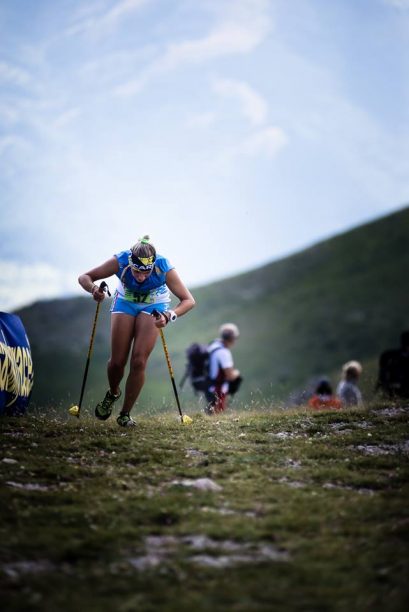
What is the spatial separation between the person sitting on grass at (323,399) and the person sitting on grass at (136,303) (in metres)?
4.74

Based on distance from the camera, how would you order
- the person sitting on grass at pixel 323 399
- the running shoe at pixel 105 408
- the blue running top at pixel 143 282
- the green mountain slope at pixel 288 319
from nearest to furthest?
the blue running top at pixel 143 282 → the running shoe at pixel 105 408 → the person sitting on grass at pixel 323 399 → the green mountain slope at pixel 288 319

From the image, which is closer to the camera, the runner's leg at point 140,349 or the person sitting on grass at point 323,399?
the runner's leg at point 140,349

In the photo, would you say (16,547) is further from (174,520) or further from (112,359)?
(112,359)

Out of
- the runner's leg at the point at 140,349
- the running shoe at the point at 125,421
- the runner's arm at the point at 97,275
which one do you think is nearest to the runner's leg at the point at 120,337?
the runner's leg at the point at 140,349

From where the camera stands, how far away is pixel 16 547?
821 centimetres

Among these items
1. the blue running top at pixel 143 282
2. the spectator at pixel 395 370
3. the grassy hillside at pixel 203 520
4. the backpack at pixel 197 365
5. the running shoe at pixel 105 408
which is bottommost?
the grassy hillside at pixel 203 520

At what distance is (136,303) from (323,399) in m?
7.14

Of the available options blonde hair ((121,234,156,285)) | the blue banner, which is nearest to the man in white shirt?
the blue banner

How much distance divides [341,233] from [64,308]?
6542cm

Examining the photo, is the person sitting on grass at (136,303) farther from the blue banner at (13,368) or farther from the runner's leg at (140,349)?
the blue banner at (13,368)

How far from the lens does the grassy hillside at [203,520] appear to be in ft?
24.1

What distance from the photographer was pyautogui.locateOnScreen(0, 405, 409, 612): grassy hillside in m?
7.33

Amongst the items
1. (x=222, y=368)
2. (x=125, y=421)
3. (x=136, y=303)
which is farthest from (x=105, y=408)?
(x=222, y=368)

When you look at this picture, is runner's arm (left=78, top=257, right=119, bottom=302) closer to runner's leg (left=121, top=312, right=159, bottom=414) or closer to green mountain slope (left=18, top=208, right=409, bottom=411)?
runner's leg (left=121, top=312, right=159, bottom=414)
